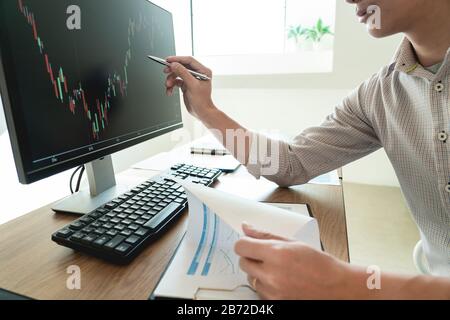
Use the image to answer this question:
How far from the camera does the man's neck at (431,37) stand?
62cm

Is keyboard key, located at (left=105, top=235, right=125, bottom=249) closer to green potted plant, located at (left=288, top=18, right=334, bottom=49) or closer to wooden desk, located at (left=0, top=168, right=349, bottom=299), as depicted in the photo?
wooden desk, located at (left=0, top=168, right=349, bottom=299)

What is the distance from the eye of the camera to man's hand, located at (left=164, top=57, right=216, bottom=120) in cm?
77

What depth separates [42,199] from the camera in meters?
1.08

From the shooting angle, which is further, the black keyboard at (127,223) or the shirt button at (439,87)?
the shirt button at (439,87)

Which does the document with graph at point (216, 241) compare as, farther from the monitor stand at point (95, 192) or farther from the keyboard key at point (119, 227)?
the monitor stand at point (95, 192)

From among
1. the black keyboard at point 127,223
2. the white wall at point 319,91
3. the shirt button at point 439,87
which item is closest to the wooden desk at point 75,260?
the black keyboard at point 127,223

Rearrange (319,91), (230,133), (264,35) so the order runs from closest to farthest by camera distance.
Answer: (230,133) < (319,91) < (264,35)

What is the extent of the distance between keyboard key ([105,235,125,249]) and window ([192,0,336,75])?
187 cm

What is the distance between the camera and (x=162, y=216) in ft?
1.61

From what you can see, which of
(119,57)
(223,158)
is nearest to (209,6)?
(223,158)

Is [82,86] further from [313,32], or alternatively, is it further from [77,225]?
[313,32]

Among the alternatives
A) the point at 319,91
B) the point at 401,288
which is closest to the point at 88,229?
the point at 401,288

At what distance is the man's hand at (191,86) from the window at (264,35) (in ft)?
4.51

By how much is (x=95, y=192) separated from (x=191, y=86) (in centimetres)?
36
